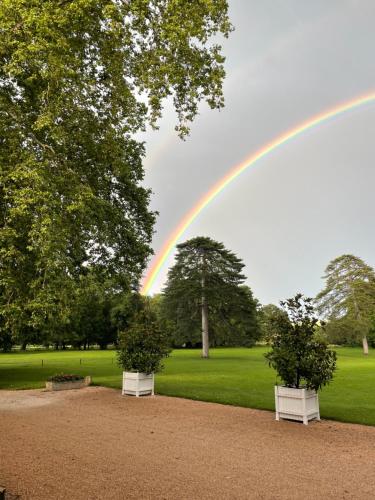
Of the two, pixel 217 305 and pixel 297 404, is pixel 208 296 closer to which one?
pixel 217 305

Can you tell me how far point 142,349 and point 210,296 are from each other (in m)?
31.9

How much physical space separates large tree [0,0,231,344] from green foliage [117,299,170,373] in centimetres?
391

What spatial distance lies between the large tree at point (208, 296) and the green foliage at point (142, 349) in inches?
1207

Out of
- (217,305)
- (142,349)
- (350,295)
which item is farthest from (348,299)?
(142,349)

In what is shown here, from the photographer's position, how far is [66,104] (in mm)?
11000

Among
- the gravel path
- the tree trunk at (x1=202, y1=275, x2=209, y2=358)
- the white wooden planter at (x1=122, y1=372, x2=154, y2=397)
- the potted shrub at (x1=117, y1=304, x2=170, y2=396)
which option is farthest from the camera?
the tree trunk at (x1=202, y1=275, x2=209, y2=358)

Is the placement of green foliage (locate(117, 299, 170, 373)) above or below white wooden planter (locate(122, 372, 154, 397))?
above

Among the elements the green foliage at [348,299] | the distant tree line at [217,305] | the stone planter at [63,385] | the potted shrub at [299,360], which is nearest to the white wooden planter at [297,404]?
the potted shrub at [299,360]

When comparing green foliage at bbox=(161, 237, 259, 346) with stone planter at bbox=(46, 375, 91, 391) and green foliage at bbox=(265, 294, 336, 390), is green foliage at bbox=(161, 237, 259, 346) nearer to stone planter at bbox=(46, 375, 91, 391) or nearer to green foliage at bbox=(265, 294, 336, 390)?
stone planter at bbox=(46, 375, 91, 391)

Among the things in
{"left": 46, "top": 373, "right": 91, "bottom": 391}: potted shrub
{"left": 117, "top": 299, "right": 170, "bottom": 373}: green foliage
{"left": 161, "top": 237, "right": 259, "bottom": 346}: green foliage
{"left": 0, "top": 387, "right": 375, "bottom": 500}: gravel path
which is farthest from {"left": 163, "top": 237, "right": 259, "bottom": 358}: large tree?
{"left": 0, "top": 387, "right": 375, "bottom": 500}: gravel path

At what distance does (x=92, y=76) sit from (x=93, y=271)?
952 cm

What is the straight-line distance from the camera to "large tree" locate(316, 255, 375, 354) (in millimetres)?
53000

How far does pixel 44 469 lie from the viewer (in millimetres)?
6273

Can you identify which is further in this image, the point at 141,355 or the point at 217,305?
the point at 217,305
